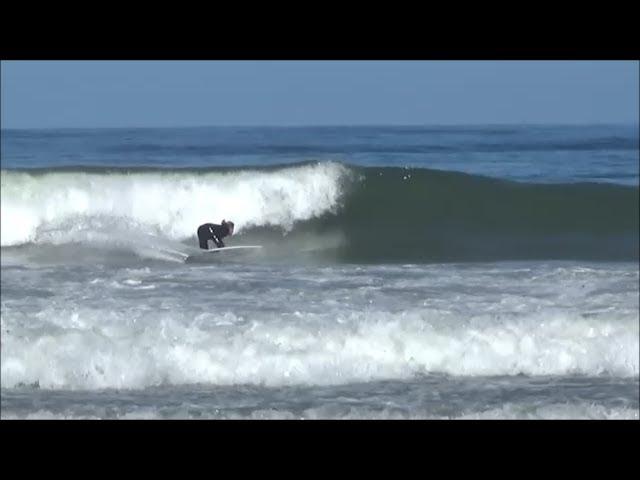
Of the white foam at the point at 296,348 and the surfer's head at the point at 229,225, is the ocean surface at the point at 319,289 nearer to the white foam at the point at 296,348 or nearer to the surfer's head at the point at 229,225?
the white foam at the point at 296,348

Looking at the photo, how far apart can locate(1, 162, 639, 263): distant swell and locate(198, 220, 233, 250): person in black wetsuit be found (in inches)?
15.9

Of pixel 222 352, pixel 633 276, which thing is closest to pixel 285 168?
pixel 633 276

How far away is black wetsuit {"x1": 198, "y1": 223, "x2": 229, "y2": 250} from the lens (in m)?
11.5

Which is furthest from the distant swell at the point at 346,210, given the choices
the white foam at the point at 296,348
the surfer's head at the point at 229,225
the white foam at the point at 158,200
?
the white foam at the point at 296,348

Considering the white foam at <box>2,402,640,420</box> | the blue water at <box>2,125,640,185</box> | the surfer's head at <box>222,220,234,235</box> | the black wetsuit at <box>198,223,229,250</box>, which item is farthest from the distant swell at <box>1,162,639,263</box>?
the white foam at <box>2,402,640,420</box>

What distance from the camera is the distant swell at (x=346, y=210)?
12203 millimetres

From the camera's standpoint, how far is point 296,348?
26.4 ft

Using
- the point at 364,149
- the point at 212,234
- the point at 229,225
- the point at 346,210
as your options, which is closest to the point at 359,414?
the point at 212,234

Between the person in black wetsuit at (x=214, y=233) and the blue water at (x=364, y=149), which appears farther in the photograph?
the blue water at (x=364, y=149)

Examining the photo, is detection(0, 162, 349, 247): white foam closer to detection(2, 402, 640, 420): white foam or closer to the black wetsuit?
the black wetsuit

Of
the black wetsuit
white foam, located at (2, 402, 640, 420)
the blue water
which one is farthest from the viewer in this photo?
the blue water

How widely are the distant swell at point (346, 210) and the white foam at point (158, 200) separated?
13 millimetres

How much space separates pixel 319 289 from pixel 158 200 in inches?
167
